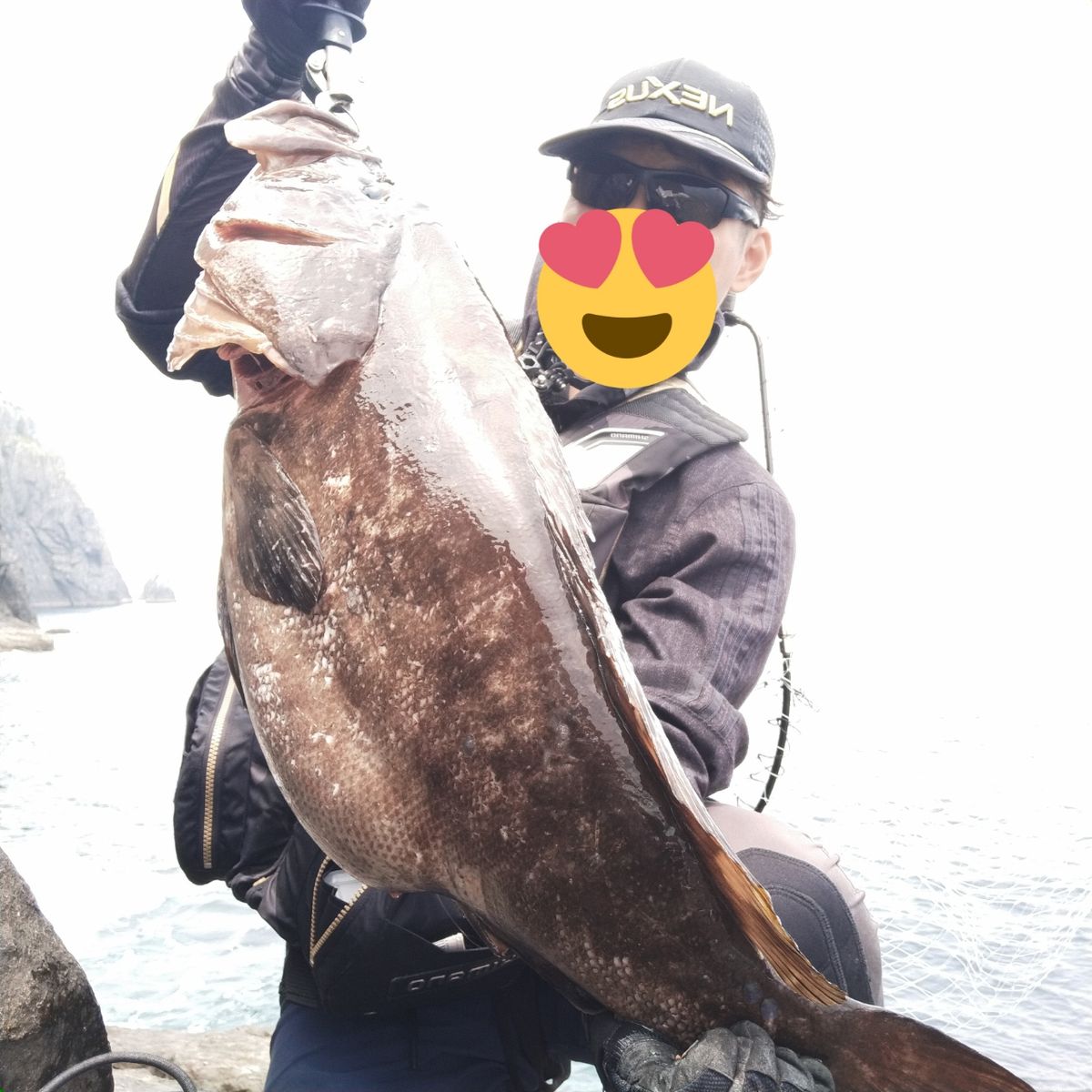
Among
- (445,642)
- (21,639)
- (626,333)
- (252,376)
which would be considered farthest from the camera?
(21,639)

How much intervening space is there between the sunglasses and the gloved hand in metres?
2.18

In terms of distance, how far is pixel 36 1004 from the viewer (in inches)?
151

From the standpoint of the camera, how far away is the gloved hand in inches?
64.2

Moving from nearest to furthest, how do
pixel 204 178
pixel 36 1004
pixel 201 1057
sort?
pixel 204 178 → pixel 36 1004 → pixel 201 1057

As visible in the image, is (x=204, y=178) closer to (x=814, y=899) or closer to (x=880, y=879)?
(x=814, y=899)

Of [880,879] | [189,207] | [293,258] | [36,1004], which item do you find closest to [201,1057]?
[36,1004]

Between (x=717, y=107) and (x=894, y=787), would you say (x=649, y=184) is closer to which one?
(x=717, y=107)

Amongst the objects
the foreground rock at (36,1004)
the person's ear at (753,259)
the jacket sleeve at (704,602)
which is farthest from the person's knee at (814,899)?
the foreground rock at (36,1004)

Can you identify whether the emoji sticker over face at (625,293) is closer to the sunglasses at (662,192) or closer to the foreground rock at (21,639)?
the sunglasses at (662,192)

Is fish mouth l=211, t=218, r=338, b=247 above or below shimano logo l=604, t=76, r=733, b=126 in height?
below

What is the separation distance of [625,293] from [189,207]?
122cm

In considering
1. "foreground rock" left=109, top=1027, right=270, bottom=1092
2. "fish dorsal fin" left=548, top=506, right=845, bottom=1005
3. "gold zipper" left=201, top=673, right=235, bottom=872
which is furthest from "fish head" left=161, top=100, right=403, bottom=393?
"foreground rock" left=109, top=1027, right=270, bottom=1092

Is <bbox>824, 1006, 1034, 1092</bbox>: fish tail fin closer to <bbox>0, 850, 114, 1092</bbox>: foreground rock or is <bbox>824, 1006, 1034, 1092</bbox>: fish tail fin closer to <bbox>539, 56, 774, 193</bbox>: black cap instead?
<bbox>539, 56, 774, 193</bbox>: black cap

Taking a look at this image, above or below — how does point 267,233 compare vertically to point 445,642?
above
